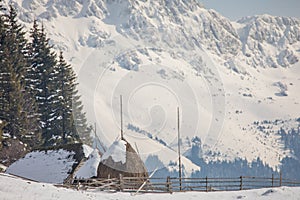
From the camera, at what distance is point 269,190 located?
36250 millimetres

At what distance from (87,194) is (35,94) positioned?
29.3 metres

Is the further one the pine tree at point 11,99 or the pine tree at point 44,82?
the pine tree at point 44,82

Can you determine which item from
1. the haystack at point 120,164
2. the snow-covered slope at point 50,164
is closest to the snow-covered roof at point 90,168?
the haystack at point 120,164

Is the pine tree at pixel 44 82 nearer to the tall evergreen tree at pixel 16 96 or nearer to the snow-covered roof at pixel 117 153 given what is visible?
the tall evergreen tree at pixel 16 96

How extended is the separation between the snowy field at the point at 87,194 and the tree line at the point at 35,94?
66.6 ft

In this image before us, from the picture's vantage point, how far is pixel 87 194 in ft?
105

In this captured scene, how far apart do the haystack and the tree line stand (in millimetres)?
16209

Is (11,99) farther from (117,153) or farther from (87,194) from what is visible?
(87,194)

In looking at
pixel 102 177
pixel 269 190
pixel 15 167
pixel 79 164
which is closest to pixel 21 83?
pixel 15 167

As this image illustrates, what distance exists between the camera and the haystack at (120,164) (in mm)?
37750

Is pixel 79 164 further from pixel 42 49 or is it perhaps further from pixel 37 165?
pixel 42 49

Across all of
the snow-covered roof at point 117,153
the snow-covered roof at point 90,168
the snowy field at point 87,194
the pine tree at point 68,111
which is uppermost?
the pine tree at point 68,111

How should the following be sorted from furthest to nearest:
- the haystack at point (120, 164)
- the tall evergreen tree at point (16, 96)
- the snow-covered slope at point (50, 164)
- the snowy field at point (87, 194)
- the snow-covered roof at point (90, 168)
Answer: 1. the tall evergreen tree at point (16, 96)
2. the snow-covered slope at point (50, 164)
3. the snow-covered roof at point (90, 168)
4. the haystack at point (120, 164)
5. the snowy field at point (87, 194)

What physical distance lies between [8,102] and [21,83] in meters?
6.71
